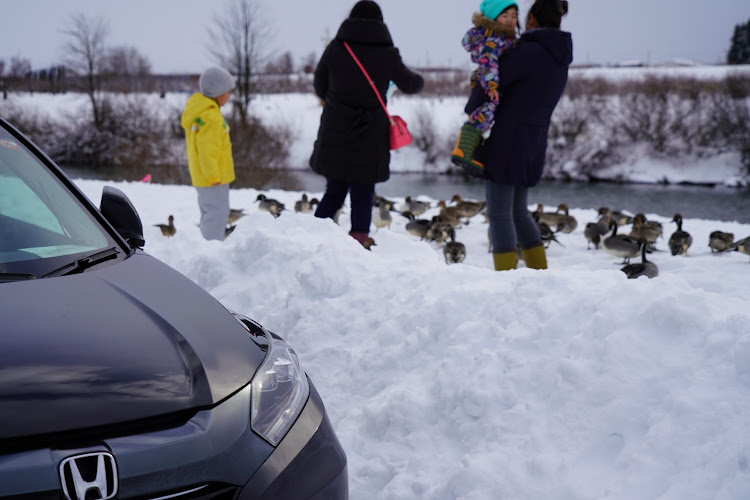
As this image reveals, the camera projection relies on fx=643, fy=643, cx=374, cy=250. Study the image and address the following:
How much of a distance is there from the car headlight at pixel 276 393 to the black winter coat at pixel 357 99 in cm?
369

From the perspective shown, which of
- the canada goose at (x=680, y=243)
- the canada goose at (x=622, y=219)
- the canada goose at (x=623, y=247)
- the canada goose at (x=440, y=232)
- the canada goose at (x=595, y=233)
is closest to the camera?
the canada goose at (x=623, y=247)

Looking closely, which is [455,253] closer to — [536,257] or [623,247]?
Result: [623,247]

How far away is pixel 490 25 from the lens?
4.86 meters

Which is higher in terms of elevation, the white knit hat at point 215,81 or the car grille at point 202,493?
the white knit hat at point 215,81

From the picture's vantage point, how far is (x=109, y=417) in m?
1.70

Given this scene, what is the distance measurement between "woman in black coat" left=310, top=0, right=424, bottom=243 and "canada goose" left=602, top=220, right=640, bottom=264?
3554 mm

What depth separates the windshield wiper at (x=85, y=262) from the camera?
2.34 meters

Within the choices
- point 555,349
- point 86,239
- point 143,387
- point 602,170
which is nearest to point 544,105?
point 555,349

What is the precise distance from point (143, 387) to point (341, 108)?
14.6 feet

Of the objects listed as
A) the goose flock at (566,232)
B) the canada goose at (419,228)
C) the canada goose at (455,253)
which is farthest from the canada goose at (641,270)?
the canada goose at (419,228)

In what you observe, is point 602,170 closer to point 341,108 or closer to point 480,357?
point 341,108

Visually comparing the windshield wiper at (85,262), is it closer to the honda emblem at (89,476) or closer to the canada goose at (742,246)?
the honda emblem at (89,476)

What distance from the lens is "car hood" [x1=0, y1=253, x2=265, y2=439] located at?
1.70 metres

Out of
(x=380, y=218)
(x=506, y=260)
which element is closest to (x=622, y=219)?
(x=380, y=218)
